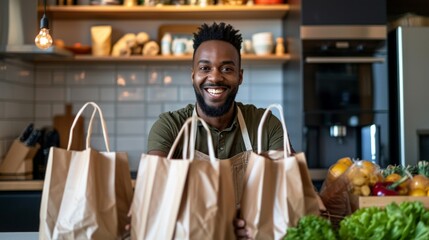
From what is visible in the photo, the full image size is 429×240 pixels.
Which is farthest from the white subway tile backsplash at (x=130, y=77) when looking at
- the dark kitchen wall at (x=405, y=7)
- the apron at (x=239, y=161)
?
the apron at (x=239, y=161)

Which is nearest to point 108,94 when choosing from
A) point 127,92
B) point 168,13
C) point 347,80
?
point 127,92

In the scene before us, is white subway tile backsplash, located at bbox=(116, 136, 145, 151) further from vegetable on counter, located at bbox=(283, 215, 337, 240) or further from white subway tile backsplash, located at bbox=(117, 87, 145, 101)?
vegetable on counter, located at bbox=(283, 215, 337, 240)

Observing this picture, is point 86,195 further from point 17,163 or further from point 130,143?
point 130,143

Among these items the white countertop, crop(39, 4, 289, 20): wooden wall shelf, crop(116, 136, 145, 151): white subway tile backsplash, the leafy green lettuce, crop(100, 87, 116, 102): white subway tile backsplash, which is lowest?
the white countertop

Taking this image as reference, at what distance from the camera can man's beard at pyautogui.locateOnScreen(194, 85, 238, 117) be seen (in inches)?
63.3

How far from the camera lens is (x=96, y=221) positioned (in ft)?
3.69

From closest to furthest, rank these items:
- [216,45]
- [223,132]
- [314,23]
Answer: [216,45] < [223,132] < [314,23]

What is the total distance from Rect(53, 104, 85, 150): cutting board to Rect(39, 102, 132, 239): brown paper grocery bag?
82.5 inches

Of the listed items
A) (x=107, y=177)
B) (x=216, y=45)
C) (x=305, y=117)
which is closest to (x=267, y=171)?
(x=107, y=177)

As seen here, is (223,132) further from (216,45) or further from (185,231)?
(185,231)

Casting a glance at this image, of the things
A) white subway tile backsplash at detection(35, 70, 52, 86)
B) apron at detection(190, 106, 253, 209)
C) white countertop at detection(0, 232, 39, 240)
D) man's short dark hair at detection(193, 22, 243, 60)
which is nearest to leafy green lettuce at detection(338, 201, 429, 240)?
apron at detection(190, 106, 253, 209)

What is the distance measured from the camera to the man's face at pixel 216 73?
158 cm

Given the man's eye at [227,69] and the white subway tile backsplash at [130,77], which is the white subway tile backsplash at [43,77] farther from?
the man's eye at [227,69]

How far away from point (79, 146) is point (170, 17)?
0.95 m
